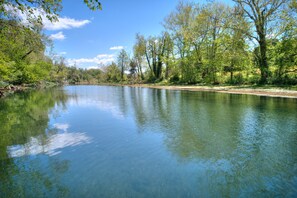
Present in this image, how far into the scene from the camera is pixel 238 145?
7.11 m

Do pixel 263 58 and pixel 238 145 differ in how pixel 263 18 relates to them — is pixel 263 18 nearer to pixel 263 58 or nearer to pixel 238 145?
pixel 263 58

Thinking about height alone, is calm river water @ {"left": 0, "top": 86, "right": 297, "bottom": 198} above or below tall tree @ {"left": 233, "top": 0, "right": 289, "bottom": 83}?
below

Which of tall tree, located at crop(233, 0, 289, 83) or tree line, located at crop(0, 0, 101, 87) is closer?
tree line, located at crop(0, 0, 101, 87)

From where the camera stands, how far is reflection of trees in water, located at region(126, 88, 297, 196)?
4747 mm

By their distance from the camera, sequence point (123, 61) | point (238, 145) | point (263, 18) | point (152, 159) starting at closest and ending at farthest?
1. point (152, 159)
2. point (238, 145)
3. point (263, 18)
4. point (123, 61)

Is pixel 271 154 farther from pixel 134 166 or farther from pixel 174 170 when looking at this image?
pixel 134 166

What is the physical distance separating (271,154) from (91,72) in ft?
430

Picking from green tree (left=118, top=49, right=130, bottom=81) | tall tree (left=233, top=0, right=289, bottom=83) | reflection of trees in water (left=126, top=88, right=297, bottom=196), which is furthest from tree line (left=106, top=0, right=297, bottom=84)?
green tree (left=118, top=49, right=130, bottom=81)

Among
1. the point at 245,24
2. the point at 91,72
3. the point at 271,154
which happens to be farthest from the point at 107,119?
the point at 91,72

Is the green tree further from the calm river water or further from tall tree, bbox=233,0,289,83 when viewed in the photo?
the calm river water

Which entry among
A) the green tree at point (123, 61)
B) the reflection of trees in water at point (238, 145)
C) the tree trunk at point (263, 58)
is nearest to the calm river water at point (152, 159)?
the reflection of trees in water at point (238, 145)

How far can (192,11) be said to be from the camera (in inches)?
1604

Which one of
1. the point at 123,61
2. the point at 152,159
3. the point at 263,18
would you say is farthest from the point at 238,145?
the point at 123,61

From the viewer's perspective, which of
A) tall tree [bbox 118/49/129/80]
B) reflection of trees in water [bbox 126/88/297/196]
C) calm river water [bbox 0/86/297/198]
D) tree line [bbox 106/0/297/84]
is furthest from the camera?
tall tree [bbox 118/49/129/80]
